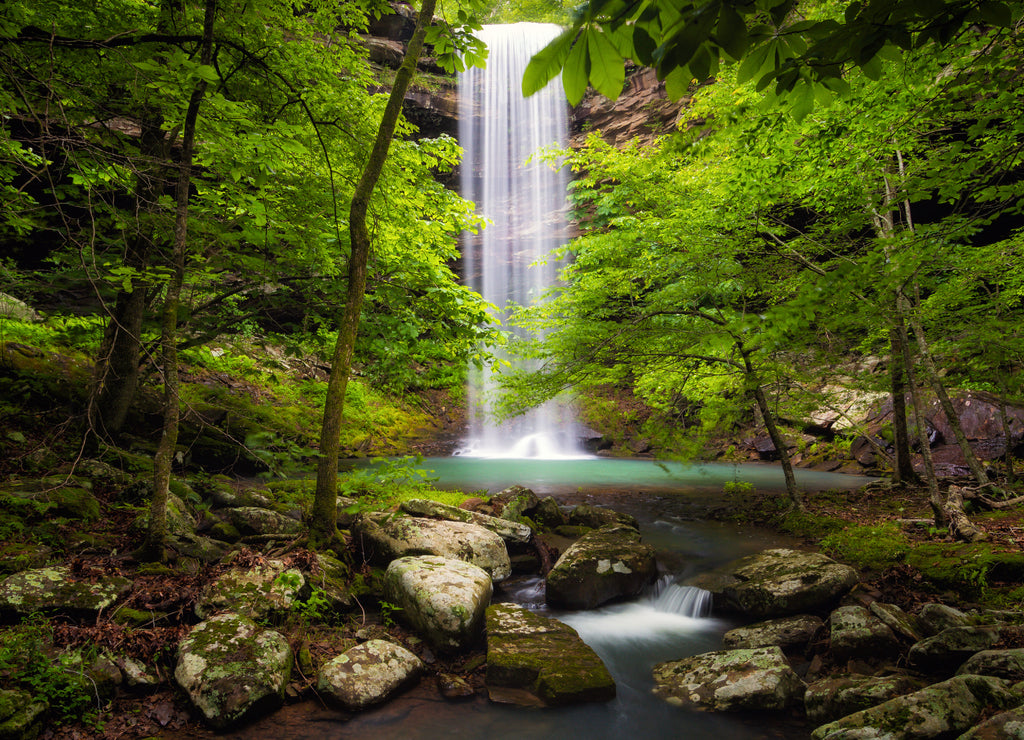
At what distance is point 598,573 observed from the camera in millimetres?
6055

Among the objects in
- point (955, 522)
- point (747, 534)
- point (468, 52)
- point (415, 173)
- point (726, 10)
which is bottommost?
point (747, 534)

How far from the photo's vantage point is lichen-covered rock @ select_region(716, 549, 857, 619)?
5.10 metres

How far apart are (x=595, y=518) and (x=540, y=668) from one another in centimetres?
475

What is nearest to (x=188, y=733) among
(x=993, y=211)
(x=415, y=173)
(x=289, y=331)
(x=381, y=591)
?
(x=381, y=591)

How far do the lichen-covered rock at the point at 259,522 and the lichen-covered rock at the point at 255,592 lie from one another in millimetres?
1188

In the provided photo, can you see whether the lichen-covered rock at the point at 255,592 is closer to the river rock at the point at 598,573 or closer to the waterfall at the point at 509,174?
the river rock at the point at 598,573

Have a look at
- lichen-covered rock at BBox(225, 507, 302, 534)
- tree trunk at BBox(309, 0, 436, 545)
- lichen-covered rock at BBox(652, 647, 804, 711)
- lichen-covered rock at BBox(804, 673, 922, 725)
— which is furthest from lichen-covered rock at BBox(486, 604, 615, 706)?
lichen-covered rock at BBox(225, 507, 302, 534)

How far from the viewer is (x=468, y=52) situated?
9.27 ft

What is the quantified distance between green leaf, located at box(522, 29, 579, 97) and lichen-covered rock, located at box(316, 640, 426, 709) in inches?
163

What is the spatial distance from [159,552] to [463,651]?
114 inches

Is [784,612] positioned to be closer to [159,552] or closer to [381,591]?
[381,591]

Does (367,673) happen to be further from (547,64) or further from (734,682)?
(547,64)

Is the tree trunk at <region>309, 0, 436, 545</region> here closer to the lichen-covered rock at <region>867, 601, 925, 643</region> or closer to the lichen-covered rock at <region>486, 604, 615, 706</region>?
the lichen-covered rock at <region>486, 604, 615, 706</region>

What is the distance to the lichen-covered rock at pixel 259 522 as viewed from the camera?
18.1ft
